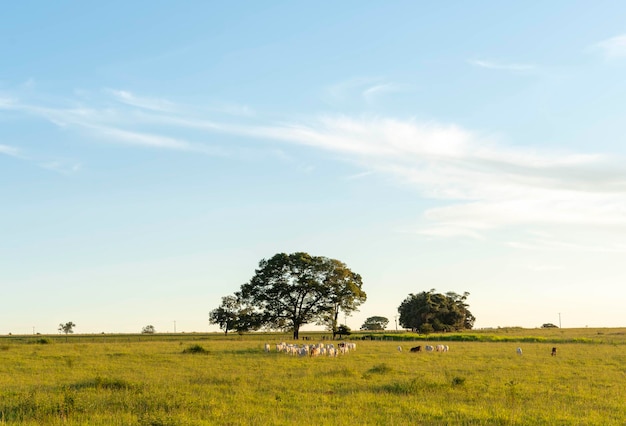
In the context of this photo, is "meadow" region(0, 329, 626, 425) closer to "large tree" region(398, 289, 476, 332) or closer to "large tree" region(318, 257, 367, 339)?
"large tree" region(318, 257, 367, 339)

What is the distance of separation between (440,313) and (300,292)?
39457 mm

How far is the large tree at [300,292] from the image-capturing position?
3081 inches

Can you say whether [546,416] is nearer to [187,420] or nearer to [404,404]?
[404,404]

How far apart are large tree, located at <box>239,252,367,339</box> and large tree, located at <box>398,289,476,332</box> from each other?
2879cm

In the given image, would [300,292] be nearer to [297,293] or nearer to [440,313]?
[297,293]

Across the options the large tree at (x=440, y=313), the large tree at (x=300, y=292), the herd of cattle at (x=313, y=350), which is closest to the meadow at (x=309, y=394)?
the herd of cattle at (x=313, y=350)

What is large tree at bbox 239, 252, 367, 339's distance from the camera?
78.2 meters

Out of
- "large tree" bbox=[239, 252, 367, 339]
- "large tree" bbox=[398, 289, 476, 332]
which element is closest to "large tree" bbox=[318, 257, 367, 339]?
"large tree" bbox=[239, 252, 367, 339]

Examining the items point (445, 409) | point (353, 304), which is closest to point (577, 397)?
point (445, 409)

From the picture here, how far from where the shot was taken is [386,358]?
124 ft

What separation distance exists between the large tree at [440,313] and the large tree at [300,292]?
28790 millimetres

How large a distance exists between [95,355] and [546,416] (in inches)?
1271

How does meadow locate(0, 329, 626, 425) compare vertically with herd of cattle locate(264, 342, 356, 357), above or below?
above

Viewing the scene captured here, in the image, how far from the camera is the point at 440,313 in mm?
108000
